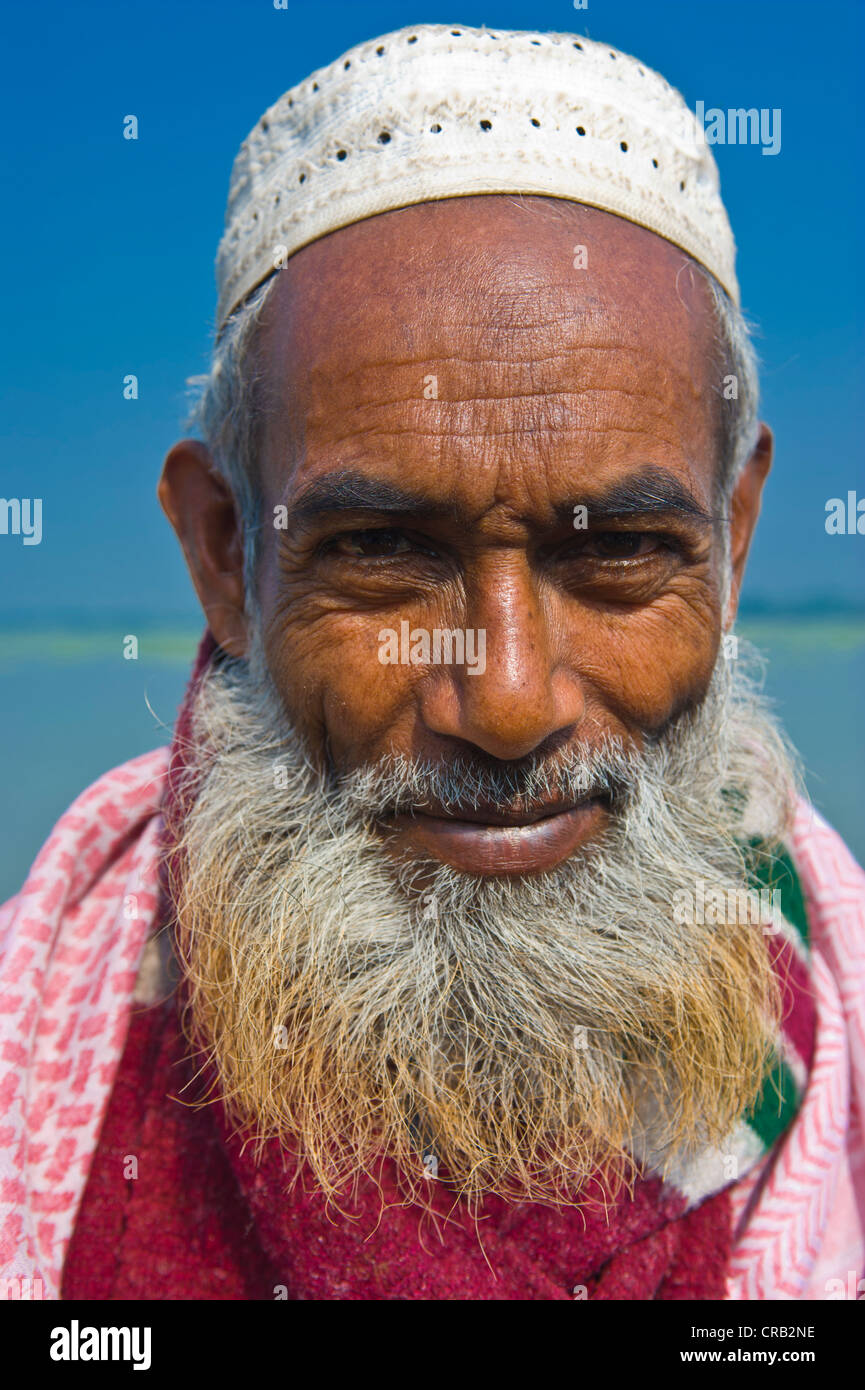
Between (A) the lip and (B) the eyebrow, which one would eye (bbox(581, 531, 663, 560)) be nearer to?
(B) the eyebrow

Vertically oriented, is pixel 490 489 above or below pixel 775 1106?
above

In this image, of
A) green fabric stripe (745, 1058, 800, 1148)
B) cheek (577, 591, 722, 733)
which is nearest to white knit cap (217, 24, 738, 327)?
cheek (577, 591, 722, 733)

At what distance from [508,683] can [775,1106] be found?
1.03m

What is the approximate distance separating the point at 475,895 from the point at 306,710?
430mm

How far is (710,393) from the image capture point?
67.0 inches

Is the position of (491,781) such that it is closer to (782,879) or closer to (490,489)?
(490,489)

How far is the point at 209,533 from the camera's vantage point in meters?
1.98

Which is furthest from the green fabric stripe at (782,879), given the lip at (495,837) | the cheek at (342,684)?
the cheek at (342,684)

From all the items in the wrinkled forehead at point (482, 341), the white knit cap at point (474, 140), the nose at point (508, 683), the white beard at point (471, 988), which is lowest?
the white beard at point (471, 988)

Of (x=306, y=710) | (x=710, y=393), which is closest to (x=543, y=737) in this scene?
(x=306, y=710)

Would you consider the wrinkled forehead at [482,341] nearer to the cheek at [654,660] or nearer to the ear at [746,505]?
the cheek at [654,660]

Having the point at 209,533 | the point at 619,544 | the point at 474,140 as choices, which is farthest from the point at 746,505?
the point at 209,533

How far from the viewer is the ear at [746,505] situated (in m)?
2.00

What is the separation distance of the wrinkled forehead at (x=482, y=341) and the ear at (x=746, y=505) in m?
0.41
